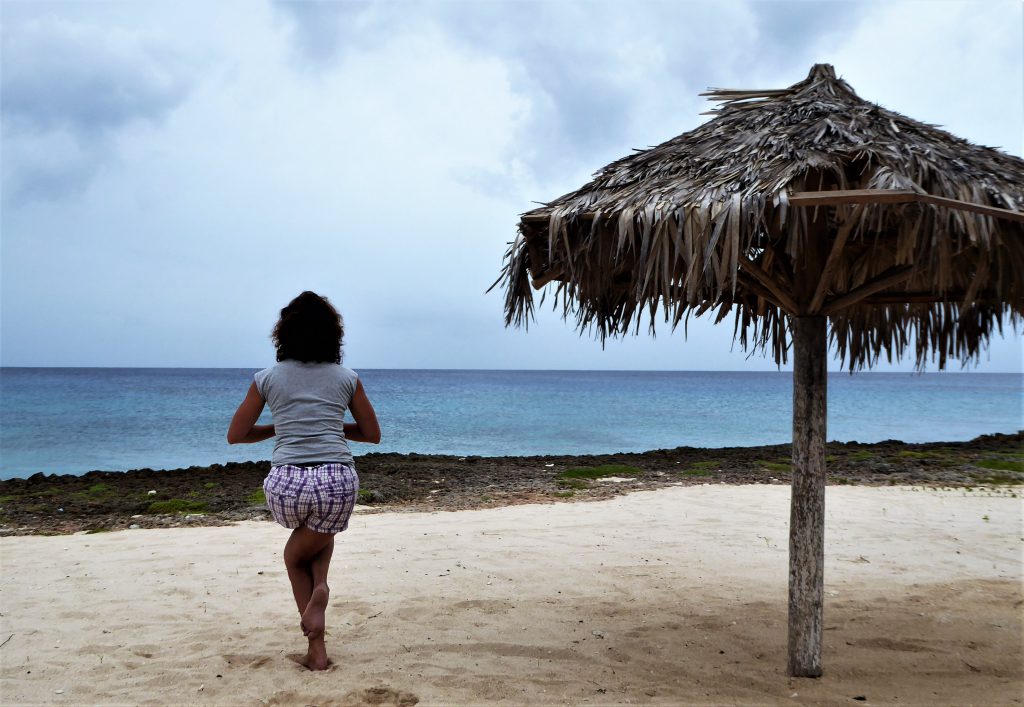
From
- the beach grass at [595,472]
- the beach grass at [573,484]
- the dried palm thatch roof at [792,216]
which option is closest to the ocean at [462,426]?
the beach grass at [595,472]

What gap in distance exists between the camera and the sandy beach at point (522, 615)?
3289 millimetres

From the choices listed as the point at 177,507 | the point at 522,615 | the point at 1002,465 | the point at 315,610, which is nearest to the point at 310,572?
the point at 315,610

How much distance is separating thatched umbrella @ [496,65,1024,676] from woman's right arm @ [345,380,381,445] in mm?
941

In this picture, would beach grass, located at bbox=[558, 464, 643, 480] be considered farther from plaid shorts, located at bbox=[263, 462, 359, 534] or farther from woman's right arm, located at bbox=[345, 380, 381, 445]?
plaid shorts, located at bbox=[263, 462, 359, 534]

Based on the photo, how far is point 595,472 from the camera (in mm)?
11016

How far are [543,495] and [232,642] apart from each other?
18.4 feet

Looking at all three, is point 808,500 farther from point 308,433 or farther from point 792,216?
point 308,433

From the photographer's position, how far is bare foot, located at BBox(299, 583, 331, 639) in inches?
124

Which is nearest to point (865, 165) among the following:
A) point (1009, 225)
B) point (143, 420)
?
point (1009, 225)

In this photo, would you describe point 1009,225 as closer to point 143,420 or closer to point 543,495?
point 543,495

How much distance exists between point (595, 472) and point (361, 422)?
317 inches

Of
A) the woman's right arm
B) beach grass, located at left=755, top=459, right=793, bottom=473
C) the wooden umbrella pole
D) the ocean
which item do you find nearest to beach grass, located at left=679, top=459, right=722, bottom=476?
beach grass, located at left=755, top=459, right=793, bottom=473

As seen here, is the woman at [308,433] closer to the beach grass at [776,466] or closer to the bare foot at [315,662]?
the bare foot at [315,662]

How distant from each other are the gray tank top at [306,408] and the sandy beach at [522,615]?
3.35 ft
